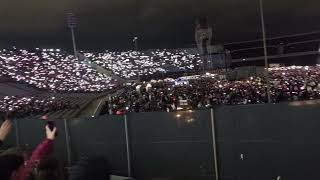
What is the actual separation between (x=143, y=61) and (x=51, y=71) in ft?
98.9

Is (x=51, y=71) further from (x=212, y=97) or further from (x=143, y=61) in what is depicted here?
(x=212, y=97)

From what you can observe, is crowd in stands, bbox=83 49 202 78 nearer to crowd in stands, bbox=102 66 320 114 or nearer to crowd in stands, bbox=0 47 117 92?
crowd in stands, bbox=0 47 117 92

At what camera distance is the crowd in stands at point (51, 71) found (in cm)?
10631

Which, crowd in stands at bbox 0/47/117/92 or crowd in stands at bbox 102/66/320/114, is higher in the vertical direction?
crowd in stands at bbox 0/47/117/92

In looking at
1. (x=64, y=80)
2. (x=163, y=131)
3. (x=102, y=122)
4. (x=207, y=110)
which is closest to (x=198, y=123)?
(x=207, y=110)

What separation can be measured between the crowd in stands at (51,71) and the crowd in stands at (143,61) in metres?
5.59

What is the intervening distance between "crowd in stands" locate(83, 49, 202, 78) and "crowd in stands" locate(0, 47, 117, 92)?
18.3ft

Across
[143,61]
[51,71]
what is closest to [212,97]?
[51,71]

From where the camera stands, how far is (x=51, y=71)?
11912 centimetres

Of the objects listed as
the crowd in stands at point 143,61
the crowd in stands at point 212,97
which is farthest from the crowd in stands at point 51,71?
the crowd in stands at point 212,97

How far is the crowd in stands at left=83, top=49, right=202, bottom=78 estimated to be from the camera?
428ft

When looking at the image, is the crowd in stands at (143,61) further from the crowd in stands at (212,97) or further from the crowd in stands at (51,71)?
the crowd in stands at (212,97)

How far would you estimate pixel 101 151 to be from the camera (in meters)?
11.0

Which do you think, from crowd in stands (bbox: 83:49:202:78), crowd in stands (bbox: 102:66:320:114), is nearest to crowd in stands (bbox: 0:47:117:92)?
crowd in stands (bbox: 83:49:202:78)
